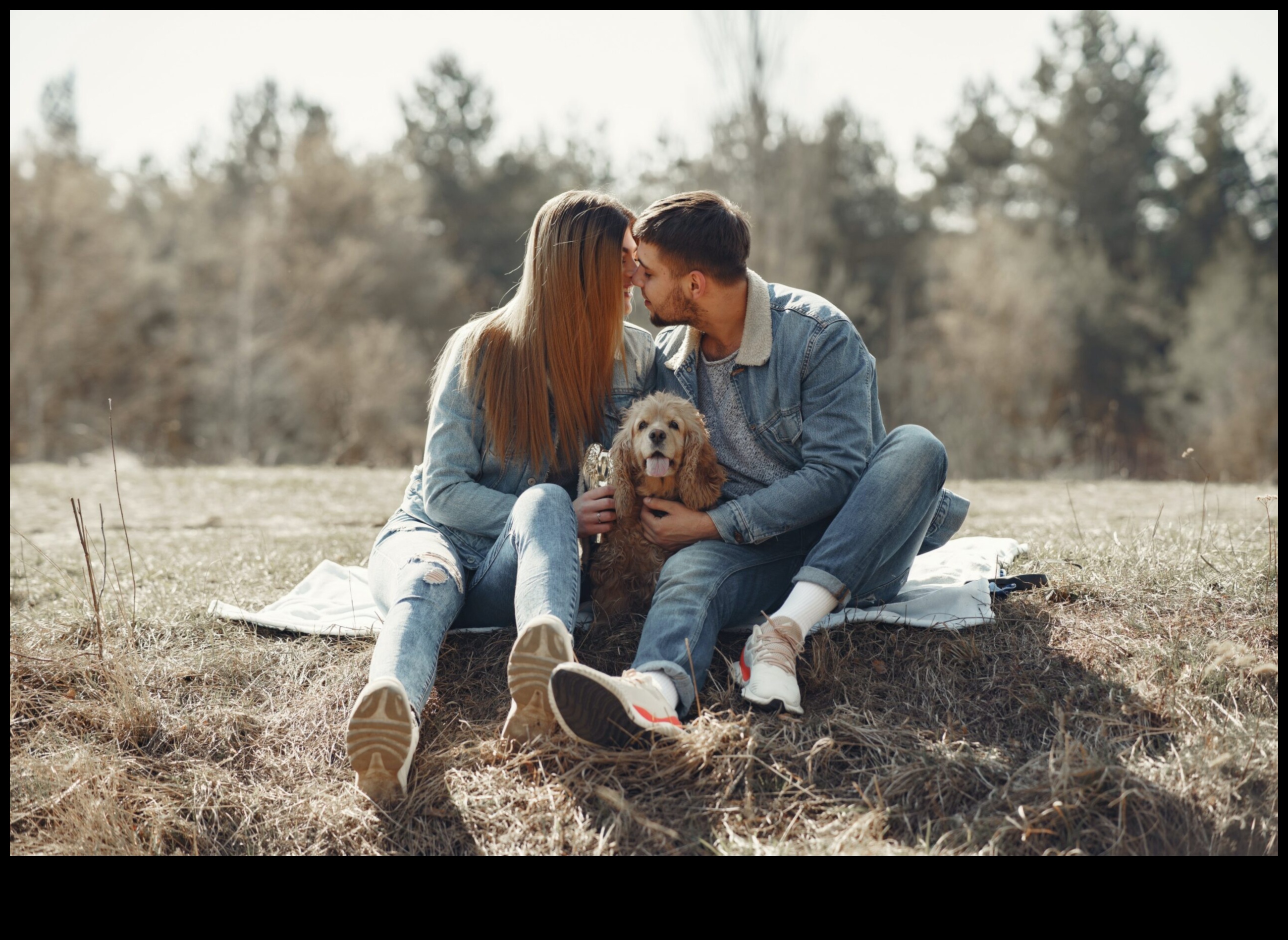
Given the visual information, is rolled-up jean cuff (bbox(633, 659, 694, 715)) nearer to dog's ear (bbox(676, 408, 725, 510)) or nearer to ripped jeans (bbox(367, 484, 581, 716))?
ripped jeans (bbox(367, 484, 581, 716))

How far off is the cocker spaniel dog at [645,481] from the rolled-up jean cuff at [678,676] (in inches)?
20.9

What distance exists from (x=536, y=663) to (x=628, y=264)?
1396 mm

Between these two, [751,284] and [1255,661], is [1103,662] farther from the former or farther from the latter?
[751,284]

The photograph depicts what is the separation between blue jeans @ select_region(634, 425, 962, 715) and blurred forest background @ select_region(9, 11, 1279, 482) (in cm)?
1208

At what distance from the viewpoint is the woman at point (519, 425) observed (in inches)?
108

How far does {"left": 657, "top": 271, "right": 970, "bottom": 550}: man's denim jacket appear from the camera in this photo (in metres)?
2.83

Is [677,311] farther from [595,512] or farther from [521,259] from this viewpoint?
[521,259]

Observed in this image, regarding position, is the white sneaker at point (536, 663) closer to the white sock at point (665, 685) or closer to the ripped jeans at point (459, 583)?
the ripped jeans at point (459, 583)

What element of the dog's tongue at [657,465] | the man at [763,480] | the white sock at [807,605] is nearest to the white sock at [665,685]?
the man at [763,480]

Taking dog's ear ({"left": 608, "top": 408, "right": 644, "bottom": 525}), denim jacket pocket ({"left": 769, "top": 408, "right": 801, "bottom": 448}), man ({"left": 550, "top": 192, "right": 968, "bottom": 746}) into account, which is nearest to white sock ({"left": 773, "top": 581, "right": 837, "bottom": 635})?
man ({"left": 550, "top": 192, "right": 968, "bottom": 746})

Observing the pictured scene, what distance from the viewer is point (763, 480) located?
315cm

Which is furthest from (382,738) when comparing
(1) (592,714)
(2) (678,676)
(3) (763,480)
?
(3) (763,480)

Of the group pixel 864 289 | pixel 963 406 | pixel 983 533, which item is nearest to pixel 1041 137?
pixel 864 289

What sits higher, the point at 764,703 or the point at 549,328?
the point at 549,328
